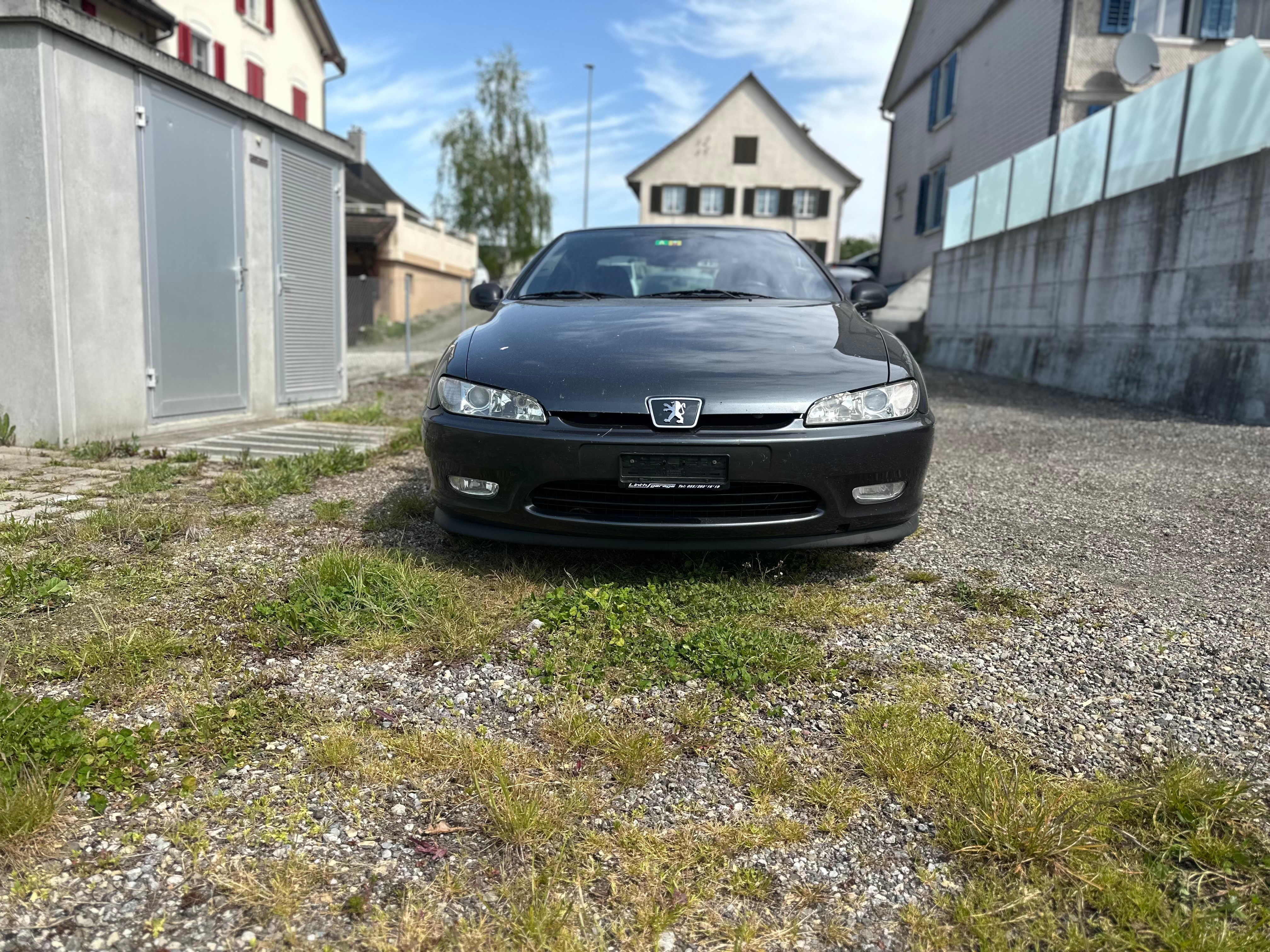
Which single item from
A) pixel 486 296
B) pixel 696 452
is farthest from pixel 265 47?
pixel 696 452

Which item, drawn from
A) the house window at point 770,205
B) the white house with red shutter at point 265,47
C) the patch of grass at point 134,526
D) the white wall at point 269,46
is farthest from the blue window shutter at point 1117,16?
the house window at point 770,205

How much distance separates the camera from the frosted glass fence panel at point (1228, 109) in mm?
8023

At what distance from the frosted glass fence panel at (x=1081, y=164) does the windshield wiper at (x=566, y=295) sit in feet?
29.4

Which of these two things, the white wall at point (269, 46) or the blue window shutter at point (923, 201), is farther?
the blue window shutter at point (923, 201)

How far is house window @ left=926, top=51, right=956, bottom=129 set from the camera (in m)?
23.0

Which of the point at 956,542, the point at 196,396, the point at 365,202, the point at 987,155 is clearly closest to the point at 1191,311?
the point at 956,542

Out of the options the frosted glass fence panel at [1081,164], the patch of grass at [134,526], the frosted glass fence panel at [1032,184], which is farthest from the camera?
the frosted glass fence panel at [1032,184]

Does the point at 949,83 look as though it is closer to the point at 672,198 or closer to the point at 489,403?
the point at 672,198

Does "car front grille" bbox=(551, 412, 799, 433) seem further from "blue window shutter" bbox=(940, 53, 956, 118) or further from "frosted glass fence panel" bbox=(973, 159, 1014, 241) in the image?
"blue window shutter" bbox=(940, 53, 956, 118)

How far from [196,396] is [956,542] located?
240 inches

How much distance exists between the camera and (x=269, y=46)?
24672 mm

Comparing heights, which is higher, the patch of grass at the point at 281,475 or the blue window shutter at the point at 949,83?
the blue window shutter at the point at 949,83

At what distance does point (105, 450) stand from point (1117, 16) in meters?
19.7

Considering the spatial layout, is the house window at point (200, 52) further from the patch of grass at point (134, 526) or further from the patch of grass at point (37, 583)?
the patch of grass at point (37, 583)
